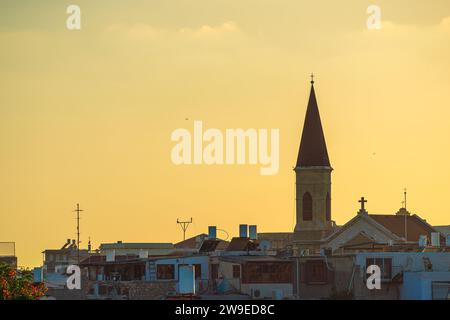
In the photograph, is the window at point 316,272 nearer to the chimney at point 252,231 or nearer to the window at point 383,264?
the window at point 383,264

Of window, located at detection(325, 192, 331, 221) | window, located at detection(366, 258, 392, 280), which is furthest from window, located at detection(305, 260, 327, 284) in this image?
window, located at detection(325, 192, 331, 221)

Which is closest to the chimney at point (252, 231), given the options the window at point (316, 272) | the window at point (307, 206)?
the window at point (316, 272)

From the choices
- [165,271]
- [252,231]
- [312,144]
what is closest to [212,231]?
[252,231]

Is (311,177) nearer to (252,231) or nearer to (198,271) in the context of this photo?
(252,231)

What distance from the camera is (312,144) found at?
161 meters

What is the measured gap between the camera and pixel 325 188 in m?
163

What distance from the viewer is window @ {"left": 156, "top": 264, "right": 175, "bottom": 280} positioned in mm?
92188

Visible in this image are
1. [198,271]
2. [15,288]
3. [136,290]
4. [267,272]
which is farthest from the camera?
[198,271]

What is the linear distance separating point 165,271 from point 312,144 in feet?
229

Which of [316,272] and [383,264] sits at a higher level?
[383,264]

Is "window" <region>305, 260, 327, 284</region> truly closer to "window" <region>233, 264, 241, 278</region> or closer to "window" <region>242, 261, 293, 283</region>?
"window" <region>242, 261, 293, 283</region>
